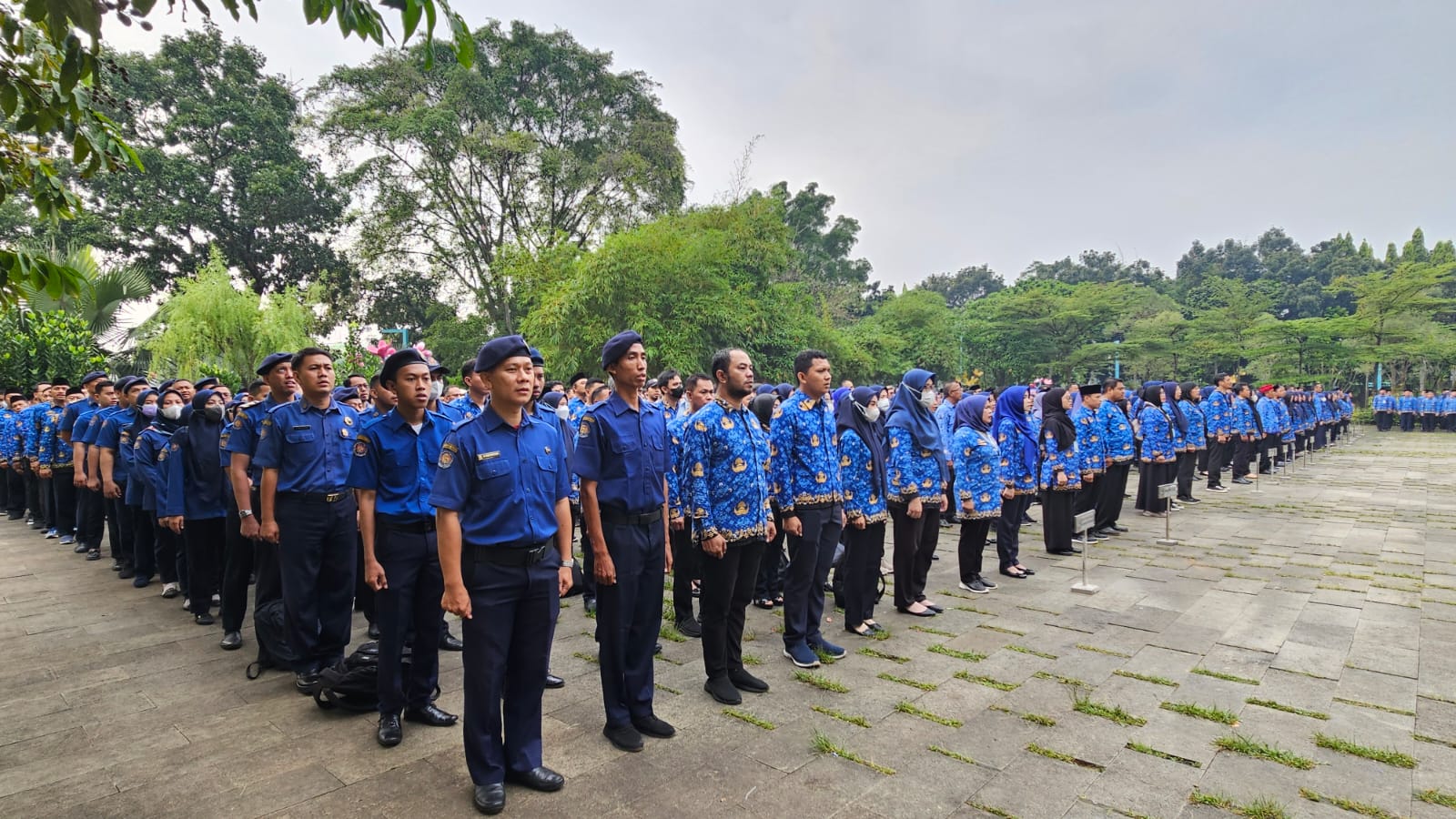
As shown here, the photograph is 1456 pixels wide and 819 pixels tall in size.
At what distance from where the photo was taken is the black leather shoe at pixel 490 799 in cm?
287

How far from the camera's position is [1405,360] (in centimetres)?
3334

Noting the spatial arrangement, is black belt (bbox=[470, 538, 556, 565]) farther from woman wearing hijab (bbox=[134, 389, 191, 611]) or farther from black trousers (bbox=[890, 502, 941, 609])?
woman wearing hijab (bbox=[134, 389, 191, 611])

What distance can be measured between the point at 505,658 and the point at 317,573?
193cm

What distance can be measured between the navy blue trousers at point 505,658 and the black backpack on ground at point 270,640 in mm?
2123

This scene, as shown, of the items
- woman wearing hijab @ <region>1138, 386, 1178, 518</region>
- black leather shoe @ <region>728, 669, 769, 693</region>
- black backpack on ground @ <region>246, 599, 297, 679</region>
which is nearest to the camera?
black leather shoe @ <region>728, 669, 769, 693</region>

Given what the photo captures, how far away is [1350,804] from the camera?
2.95 metres

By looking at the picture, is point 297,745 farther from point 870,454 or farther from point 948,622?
point 948,622

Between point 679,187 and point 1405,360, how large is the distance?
112ft

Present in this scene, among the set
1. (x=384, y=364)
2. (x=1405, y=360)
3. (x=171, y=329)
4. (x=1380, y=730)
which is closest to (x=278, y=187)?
(x=171, y=329)

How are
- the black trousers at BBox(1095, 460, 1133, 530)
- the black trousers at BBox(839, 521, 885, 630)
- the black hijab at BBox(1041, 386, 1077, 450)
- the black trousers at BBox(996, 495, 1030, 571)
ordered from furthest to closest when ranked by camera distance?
the black trousers at BBox(1095, 460, 1133, 530) → the black hijab at BBox(1041, 386, 1077, 450) → the black trousers at BBox(996, 495, 1030, 571) → the black trousers at BBox(839, 521, 885, 630)

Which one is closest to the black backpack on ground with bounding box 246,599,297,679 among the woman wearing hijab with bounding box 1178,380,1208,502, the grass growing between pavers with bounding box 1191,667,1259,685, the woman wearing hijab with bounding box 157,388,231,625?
the woman wearing hijab with bounding box 157,388,231,625

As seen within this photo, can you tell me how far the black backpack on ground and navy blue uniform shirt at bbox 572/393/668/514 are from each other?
2418 mm

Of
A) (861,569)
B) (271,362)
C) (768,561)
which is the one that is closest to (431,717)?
(271,362)

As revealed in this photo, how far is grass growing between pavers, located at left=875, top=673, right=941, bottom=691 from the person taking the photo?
419 centimetres
